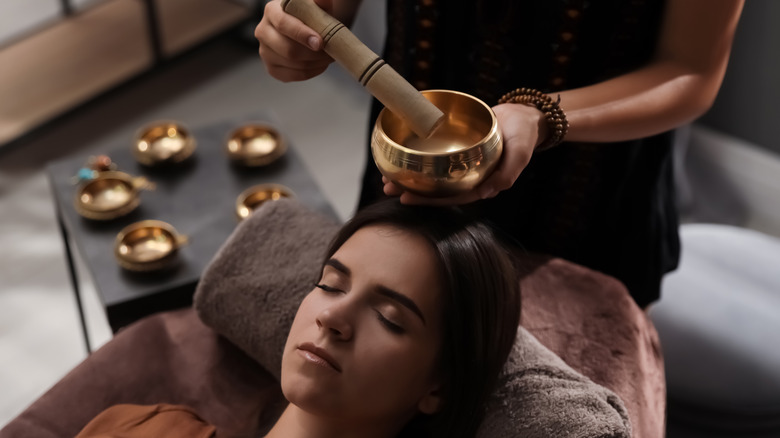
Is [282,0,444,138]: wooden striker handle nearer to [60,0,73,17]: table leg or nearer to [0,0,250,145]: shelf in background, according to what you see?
[0,0,250,145]: shelf in background

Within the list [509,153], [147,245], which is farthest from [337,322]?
[147,245]

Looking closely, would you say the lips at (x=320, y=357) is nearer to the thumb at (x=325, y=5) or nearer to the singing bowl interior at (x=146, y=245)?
the thumb at (x=325, y=5)

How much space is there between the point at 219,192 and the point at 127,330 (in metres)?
0.47

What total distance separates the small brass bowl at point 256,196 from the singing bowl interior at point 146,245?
139 millimetres

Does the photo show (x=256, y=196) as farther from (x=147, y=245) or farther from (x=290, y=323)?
(x=290, y=323)

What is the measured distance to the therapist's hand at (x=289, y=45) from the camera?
1.01 metres

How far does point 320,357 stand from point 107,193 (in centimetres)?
90

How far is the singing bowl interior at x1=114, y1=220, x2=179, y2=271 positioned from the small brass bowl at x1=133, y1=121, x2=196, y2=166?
0.20 metres

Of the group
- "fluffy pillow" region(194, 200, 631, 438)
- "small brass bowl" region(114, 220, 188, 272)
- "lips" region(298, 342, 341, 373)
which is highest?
"lips" region(298, 342, 341, 373)

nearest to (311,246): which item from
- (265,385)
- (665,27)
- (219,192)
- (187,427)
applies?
(265,385)

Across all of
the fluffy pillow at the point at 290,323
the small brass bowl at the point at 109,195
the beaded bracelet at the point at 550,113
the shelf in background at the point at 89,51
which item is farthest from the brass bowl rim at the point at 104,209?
the shelf in background at the point at 89,51

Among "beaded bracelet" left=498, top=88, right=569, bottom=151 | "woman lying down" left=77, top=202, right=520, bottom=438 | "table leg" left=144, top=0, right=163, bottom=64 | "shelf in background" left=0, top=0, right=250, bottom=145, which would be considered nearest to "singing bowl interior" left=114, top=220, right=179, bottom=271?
"woman lying down" left=77, top=202, right=520, bottom=438

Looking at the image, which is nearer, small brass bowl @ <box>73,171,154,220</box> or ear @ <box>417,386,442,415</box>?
ear @ <box>417,386,442,415</box>

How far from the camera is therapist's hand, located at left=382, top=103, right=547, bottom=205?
98cm
